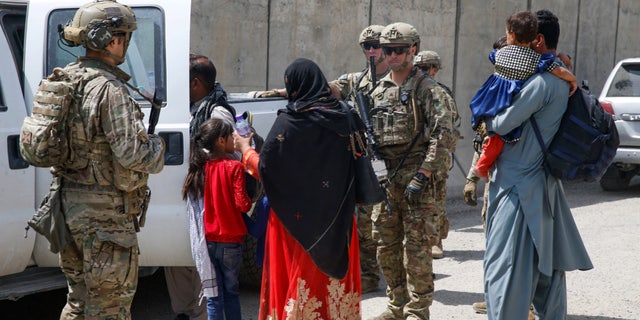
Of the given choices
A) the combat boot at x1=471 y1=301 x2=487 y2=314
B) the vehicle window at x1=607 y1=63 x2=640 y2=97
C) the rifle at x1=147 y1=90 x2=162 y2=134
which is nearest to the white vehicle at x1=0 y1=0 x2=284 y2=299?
the rifle at x1=147 y1=90 x2=162 y2=134

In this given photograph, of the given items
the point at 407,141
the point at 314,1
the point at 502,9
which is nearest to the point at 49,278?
the point at 407,141

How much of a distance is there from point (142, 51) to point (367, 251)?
8.76 feet

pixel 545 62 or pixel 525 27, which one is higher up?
pixel 525 27

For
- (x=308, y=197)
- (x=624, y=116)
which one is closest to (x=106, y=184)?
(x=308, y=197)

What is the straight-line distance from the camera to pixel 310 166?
4.29 meters

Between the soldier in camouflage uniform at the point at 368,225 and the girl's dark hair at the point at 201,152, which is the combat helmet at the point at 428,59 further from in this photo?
the girl's dark hair at the point at 201,152

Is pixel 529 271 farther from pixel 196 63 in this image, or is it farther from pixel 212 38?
pixel 212 38

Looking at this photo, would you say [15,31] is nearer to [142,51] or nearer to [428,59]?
[142,51]

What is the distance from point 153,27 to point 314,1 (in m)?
4.78

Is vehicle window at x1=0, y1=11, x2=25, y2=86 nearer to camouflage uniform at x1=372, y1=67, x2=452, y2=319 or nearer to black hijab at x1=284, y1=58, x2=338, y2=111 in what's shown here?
black hijab at x1=284, y1=58, x2=338, y2=111

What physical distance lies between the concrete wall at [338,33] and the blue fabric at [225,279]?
3.96 meters

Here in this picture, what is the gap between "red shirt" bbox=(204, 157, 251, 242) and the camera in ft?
15.9

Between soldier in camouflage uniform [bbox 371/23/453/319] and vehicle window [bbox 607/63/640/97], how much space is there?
7153 mm

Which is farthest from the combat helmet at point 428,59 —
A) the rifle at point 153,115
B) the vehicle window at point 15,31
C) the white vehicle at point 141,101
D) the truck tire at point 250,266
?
the rifle at point 153,115
